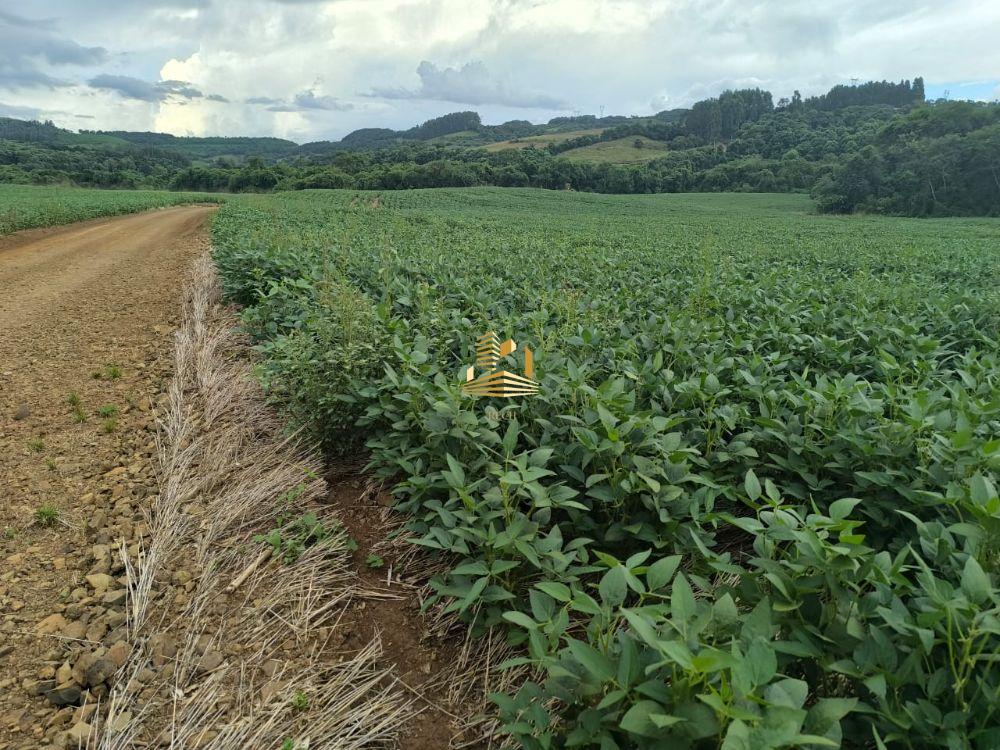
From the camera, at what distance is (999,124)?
2281 inches

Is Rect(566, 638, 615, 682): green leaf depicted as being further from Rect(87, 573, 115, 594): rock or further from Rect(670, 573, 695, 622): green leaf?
Rect(87, 573, 115, 594): rock

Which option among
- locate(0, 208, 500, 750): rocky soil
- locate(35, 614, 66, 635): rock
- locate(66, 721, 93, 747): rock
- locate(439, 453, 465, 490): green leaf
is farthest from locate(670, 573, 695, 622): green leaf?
locate(35, 614, 66, 635): rock

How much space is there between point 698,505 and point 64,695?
2555 millimetres

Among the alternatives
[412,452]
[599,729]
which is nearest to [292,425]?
[412,452]

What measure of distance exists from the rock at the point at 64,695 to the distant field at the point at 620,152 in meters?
97.7

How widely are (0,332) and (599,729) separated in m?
8.40

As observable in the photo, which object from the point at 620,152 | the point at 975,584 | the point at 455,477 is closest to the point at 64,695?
the point at 455,477

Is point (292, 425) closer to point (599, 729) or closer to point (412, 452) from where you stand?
point (412, 452)

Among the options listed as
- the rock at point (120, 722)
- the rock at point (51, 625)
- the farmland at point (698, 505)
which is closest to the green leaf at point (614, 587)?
the farmland at point (698, 505)

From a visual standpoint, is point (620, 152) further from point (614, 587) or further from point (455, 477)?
point (614, 587)

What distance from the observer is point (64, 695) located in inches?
83.9

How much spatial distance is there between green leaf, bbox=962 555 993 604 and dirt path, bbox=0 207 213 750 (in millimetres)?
2903

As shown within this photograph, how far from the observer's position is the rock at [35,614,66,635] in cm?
244

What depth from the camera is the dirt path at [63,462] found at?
2.35m
